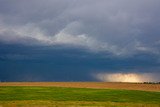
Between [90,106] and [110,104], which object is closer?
[90,106]

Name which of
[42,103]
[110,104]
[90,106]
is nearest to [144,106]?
[110,104]

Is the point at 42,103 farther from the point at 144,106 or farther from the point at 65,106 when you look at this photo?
the point at 144,106

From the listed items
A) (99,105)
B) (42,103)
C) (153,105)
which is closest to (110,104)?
(99,105)

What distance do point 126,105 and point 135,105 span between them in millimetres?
1438

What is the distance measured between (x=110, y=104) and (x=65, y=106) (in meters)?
7.44

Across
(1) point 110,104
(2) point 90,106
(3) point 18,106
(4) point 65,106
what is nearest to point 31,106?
(3) point 18,106

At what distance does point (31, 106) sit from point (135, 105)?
15142 mm

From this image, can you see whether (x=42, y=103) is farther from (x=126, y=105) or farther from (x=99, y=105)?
(x=126, y=105)

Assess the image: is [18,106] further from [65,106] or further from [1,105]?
[65,106]

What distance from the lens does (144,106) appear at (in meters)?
48.1

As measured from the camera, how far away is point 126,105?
159ft

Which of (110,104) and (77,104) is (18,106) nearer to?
(77,104)

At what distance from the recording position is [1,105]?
4591 cm

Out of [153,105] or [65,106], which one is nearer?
[65,106]
